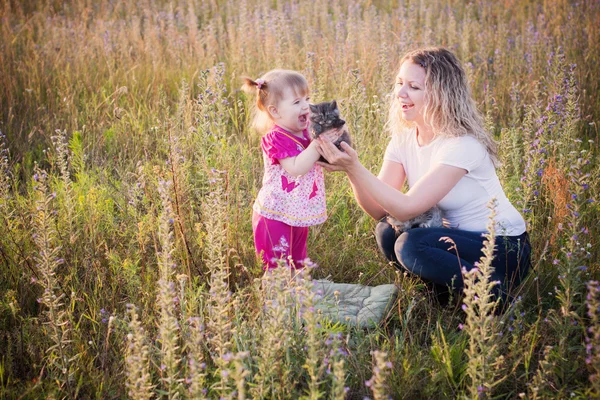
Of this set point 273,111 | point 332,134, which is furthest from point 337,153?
point 273,111

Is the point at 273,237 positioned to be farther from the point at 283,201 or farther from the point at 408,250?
the point at 408,250

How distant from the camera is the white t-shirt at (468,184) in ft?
9.53

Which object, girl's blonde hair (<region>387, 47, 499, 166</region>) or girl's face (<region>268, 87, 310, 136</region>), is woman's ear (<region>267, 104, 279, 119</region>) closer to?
girl's face (<region>268, 87, 310, 136</region>)

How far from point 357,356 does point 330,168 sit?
0.95m

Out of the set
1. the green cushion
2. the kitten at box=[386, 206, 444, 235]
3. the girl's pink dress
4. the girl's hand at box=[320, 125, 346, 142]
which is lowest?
the green cushion

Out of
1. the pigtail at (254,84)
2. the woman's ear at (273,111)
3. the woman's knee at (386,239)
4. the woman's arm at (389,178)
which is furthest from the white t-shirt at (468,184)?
the pigtail at (254,84)

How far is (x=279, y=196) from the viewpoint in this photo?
304 cm

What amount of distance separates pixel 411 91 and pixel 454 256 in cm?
95

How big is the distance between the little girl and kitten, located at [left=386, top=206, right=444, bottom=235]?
0.44 metres

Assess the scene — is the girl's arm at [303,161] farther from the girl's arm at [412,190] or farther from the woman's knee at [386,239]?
the woman's knee at [386,239]

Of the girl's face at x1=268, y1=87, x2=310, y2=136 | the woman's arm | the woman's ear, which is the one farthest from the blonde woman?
the woman's ear

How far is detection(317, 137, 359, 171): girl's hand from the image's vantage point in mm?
2689

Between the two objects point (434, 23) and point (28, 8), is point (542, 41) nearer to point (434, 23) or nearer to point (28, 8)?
point (434, 23)

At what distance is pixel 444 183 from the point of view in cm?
289
